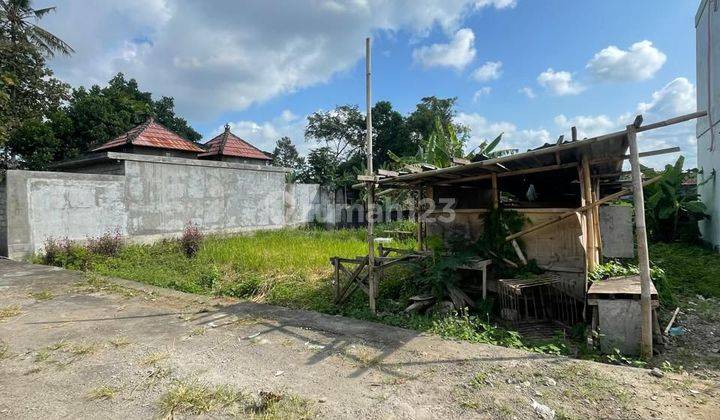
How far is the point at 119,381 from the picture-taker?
343 cm

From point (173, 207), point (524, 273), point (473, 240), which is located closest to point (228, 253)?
point (173, 207)

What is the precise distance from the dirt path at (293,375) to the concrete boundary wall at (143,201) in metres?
6.24

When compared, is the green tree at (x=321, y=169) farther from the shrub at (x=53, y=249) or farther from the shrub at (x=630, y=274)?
the shrub at (x=630, y=274)

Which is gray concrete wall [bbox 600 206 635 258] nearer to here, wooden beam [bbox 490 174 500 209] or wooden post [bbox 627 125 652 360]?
wooden beam [bbox 490 174 500 209]

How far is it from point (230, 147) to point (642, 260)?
16.1 metres

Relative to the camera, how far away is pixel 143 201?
40.0ft

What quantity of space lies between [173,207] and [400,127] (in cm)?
1623

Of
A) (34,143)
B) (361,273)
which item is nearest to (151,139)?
(34,143)

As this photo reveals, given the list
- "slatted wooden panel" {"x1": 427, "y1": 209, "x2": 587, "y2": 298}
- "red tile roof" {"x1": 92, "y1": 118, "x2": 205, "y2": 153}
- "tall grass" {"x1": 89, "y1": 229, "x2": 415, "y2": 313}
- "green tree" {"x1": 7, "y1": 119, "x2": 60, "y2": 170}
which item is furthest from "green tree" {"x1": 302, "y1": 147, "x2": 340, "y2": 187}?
"slatted wooden panel" {"x1": 427, "y1": 209, "x2": 587, "y2": 298}

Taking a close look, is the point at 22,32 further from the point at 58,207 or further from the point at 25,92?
the point at 58,207

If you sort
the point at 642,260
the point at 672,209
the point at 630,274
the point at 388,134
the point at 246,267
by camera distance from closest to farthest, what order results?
the point at 642,260
the point at 630,274
the point at 246,267
the point at 672,209
the point at 388,134

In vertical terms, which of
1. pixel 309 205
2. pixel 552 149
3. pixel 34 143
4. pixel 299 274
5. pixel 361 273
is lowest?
pixel 299 274

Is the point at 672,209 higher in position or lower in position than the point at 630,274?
higher

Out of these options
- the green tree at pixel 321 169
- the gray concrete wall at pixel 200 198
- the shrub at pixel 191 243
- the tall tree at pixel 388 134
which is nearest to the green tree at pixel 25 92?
the gray concrete wall at pixel 200 198
